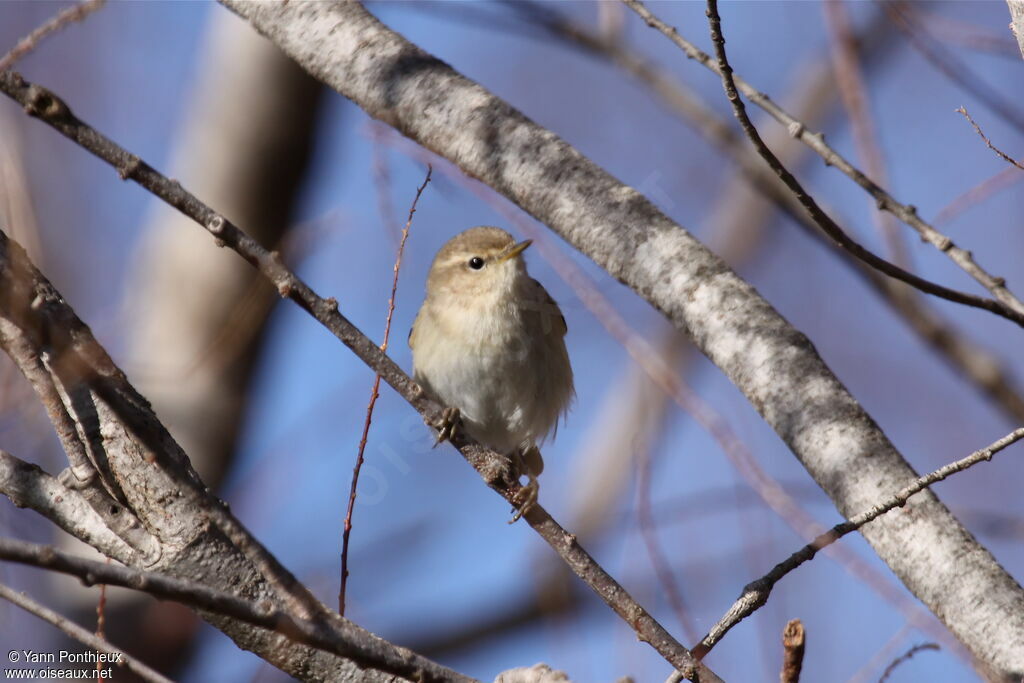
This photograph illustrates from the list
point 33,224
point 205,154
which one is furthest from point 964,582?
point 205,154

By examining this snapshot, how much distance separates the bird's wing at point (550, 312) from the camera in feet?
14.0

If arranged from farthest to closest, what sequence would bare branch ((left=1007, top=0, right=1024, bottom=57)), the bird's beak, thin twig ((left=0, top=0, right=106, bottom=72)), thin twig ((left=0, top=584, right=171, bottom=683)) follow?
the bird's beak, thin twig ((left=0, top=0, right=106, bottom=72)), bare branch ((left=1007, top=0, right=1024, bottom=57)), thin twig ((left=0, top=584, right=171, bottom=683))

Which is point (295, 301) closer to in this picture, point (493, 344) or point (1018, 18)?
point (1018, 18)

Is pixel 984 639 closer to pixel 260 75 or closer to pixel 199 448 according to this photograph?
pixel 199 448

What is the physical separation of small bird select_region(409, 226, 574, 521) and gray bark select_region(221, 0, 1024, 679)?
882 mm

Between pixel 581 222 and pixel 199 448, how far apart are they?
4113 millimetres

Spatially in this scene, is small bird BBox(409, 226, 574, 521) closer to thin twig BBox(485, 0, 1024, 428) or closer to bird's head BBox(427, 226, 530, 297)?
bird's head BBox(427, 226, 530, 297)

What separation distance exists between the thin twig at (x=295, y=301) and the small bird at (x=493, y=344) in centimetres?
191

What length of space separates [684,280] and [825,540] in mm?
1107

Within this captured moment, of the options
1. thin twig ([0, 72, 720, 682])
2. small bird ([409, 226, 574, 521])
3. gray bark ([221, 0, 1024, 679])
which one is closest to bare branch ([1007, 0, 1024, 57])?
gray bark ([221, 0, 1024, 679])

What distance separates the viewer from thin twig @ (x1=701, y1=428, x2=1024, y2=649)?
175 cm

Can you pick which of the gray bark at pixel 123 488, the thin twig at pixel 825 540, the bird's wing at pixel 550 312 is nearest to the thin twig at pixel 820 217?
the thin twig at pixel 825 540

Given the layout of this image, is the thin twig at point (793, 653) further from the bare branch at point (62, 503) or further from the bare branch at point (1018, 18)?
the bare branch at point (62, 503)

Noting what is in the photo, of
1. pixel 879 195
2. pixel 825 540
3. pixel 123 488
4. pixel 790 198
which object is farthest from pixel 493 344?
pixel 825 540
